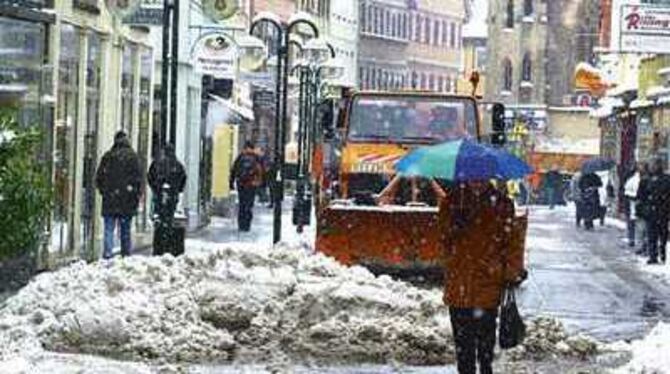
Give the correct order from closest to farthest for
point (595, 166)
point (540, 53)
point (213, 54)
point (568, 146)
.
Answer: point (213, 54) → point (595, 166) → point (568, 146) → point (540, 53)

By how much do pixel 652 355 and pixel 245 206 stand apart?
25.5 metres

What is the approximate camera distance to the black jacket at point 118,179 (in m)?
27.0

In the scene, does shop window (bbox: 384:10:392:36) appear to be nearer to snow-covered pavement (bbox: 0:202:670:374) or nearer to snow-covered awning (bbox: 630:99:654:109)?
snow-covered awning (bbox: 630:99:654:109)

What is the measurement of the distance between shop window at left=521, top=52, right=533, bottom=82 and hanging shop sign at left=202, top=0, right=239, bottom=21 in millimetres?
82567

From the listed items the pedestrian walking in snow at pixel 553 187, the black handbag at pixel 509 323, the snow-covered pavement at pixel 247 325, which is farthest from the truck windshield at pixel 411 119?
the pedestrian walking in snow at pixel 553 187

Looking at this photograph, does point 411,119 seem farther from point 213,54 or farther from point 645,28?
point 645,28

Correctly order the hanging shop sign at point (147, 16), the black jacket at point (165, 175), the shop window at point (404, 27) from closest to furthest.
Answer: the black jacket at point (165, 175), the hanging shop sign at point (147, 16), the shop window at point (404, 27)

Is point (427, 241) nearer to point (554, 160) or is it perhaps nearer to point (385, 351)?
point (385, 351)

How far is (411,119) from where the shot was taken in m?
29.5

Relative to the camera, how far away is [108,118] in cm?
3145

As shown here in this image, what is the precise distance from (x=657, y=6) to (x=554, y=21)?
263 feet

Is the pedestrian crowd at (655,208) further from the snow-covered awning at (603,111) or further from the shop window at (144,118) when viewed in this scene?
the snow-covered awning at (603,111)

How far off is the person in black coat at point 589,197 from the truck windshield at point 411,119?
23001mm

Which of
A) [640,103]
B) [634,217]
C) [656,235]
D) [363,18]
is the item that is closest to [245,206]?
[634,217]
